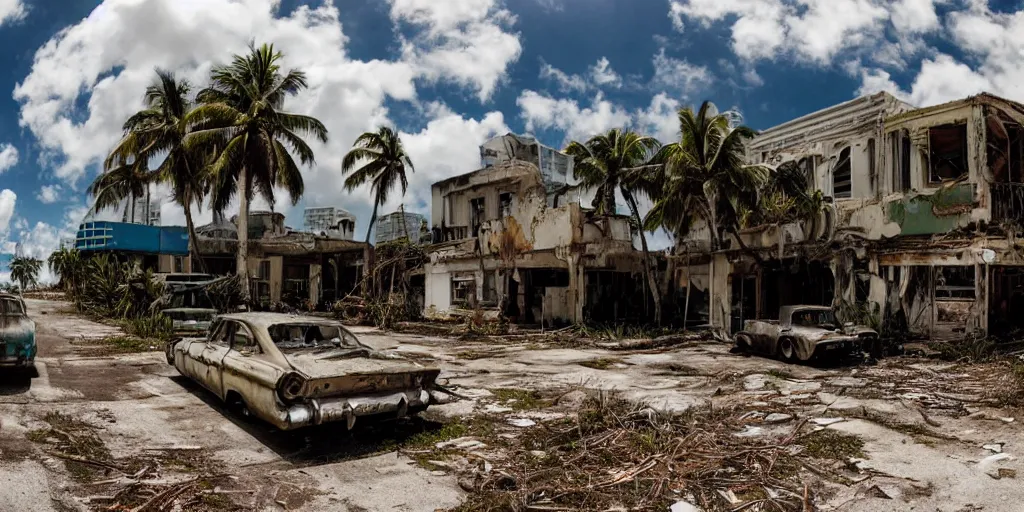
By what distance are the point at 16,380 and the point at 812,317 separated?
48.1 feet

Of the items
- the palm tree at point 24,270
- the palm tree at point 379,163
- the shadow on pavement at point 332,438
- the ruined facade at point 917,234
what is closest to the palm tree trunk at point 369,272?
the palm tree at point 379,163

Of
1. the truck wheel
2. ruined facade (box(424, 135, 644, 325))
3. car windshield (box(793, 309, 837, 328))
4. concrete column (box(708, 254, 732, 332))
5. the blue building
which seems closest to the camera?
the truck wheel

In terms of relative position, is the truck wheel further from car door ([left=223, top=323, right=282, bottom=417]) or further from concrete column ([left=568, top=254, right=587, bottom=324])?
car door ([left=223, top=323, right=282, bottom=417])

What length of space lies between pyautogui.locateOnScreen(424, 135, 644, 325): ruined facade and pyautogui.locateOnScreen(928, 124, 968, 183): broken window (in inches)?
373

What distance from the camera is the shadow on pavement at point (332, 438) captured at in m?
6.19

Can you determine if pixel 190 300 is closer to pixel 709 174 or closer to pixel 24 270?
pixel 709 174

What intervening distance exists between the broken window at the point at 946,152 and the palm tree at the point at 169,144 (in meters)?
25.4

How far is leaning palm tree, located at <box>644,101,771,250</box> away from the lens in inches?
739

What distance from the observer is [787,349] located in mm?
13297

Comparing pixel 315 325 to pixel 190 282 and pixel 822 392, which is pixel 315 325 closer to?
pixel 822 392

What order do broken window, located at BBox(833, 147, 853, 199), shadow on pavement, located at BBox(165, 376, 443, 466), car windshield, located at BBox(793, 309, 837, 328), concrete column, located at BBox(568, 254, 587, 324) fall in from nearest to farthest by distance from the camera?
1. shadow on pavement, located at BBox(165, 376, 443, 466)
2. car windshield, located at BBox(793, 309, 837, 328)
3. concrete column, located at BBox(568, 254, 587, 324)
4. broken window, located at BBox(833, 147, 853, 199)

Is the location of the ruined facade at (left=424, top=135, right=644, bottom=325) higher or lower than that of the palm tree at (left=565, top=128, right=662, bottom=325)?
lower

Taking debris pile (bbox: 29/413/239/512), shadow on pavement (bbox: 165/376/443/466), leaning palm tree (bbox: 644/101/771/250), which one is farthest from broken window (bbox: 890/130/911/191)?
debris pile (bbox: 29/413/239/512)

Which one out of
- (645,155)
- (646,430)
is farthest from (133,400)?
(645,155)
